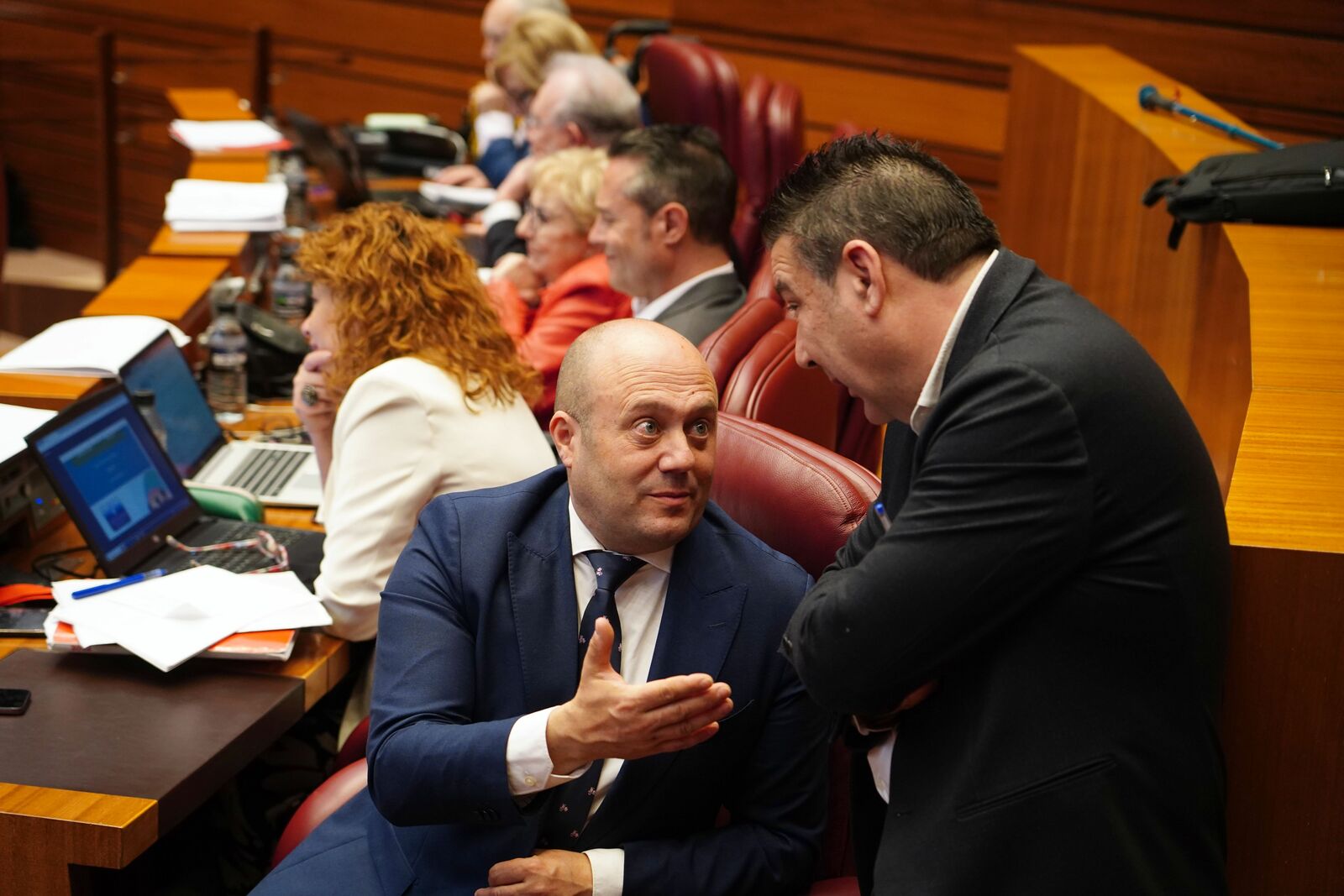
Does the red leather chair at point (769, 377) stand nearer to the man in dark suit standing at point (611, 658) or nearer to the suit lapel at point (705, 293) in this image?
the man in dark suit standing at point (611, 658)

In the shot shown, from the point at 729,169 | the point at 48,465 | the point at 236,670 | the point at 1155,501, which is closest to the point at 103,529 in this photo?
the point at 48,465

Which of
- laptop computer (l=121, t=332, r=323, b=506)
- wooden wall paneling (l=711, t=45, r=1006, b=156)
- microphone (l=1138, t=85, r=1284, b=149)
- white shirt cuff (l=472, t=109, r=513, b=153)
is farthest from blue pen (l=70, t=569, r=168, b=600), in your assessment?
wooden wall paneling (l=711, t=45, r=1006, b=156)

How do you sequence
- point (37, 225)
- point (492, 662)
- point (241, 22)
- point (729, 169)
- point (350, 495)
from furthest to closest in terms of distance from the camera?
1. point (37, 225)
2. point (241, 22)
3. point (729, 169)
4. point (350, 495)
5. point (492, 662)

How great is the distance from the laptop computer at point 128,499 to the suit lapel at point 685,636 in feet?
2.91

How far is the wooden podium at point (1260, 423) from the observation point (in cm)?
129

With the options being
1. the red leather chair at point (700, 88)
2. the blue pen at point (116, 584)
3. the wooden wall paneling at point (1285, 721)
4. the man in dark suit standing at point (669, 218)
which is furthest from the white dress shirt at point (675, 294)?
the wooden wall paneling at point (1285, 721)

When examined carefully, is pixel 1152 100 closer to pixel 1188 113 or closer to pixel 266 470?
pixel 1188 113

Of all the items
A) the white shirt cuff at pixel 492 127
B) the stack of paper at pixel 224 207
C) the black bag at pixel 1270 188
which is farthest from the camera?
the white shirt cuff at pixel 492 127

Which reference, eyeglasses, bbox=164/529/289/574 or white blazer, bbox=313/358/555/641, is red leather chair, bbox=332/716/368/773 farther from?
eyeglasses, bbox=164/529/289/574

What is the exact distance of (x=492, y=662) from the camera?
1670mm

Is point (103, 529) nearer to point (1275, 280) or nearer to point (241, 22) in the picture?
point (1275, 280)

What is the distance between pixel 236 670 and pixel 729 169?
1.58 m

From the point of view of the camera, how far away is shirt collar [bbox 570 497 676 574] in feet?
5.59

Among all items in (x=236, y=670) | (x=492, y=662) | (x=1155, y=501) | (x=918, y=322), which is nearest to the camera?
(x=1155, y=501)
